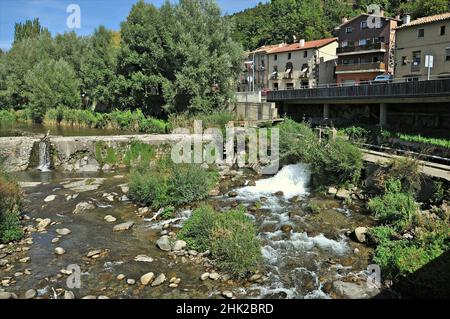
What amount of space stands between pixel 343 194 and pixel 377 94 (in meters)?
9.90

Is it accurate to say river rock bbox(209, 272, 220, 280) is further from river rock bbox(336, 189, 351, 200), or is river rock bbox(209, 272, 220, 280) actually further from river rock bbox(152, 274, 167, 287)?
river rock bbox(336, 189, 351, 200)

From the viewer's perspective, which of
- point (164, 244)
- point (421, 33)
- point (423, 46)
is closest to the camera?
point (164, 244)

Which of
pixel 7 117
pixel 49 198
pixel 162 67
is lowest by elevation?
pixel 49 198

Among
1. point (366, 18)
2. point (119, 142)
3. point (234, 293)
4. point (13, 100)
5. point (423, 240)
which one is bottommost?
point (234, 293)

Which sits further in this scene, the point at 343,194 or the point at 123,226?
the point at 343,194

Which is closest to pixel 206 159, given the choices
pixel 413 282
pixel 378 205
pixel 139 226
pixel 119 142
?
pixel 119 142

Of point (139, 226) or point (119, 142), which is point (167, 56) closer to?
point (119, 142)

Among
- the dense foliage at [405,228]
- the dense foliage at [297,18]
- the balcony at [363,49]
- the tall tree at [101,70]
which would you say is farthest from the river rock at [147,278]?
the dense foliage at [297,18]

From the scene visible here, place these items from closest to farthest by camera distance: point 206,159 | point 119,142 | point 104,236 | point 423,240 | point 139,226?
point 423,240 < point 104,236 < point 139,226 < point 206,159 < point 119,142

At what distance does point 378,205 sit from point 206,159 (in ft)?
34.0

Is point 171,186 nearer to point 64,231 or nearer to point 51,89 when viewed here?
point 64,231

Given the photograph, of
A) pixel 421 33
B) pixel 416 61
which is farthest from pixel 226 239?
pixel 421 33

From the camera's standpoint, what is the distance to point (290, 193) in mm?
16875

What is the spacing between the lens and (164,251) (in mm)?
11109
